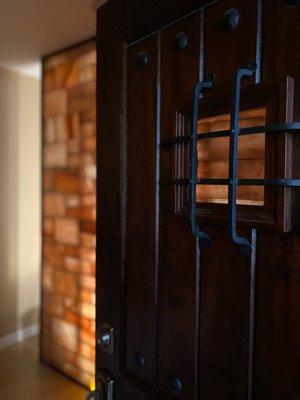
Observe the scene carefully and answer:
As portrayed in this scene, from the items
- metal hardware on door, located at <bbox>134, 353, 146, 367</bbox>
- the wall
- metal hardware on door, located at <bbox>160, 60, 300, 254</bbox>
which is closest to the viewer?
metal hardware on door, located at <bbox>160, 60, 300, 254</bbox>

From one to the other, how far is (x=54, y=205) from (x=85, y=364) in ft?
3.49

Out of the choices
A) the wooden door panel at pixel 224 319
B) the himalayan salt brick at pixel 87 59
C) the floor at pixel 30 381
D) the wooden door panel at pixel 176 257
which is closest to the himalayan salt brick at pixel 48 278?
the floor at pixel 30 381

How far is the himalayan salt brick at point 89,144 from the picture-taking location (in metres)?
2.16

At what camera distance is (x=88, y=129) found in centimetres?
219

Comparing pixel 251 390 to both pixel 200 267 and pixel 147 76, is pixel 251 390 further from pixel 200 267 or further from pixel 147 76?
pixel 147 76

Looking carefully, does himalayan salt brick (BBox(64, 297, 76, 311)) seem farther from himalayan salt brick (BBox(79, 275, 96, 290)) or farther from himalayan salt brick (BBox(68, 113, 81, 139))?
himalayan salt brick (BBox(68, 113, 81, 139))

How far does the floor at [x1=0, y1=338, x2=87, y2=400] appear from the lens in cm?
211

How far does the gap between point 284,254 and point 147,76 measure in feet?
1.66

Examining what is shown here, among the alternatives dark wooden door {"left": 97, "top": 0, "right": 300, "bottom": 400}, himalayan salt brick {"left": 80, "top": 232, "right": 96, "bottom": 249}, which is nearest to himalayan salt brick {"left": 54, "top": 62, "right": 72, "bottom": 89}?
himalayan salt brick {"left": 80, "top": 232, "right": 96, "bottom": 249}

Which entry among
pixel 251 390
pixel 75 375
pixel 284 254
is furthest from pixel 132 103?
pixel 75 375

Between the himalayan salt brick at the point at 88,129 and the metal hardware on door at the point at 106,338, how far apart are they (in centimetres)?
144

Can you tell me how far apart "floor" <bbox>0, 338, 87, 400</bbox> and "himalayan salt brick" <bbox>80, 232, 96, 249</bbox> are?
35.8 inches

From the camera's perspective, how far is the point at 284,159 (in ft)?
1.88

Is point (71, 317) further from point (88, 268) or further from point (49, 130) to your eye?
point (49, 130)
